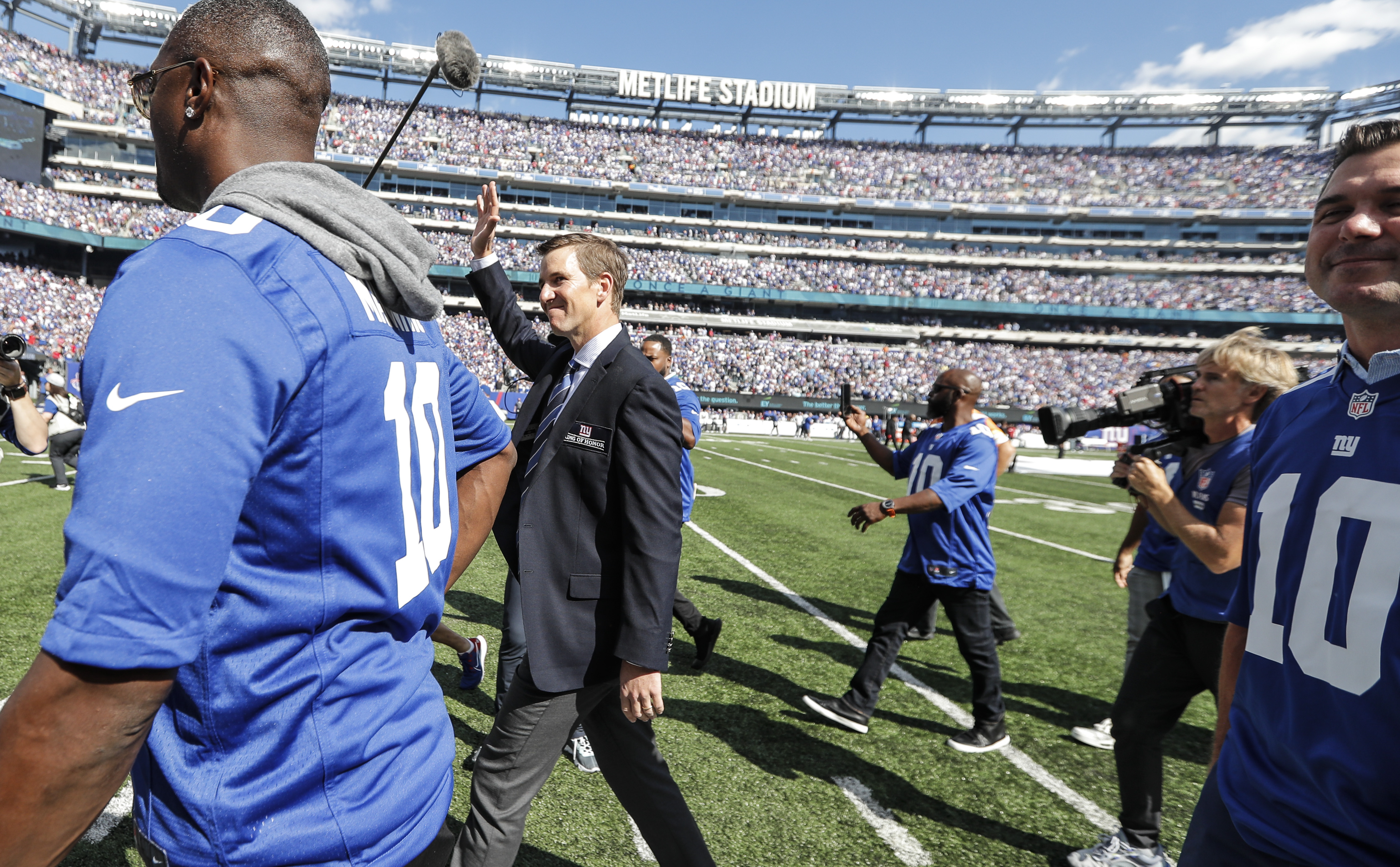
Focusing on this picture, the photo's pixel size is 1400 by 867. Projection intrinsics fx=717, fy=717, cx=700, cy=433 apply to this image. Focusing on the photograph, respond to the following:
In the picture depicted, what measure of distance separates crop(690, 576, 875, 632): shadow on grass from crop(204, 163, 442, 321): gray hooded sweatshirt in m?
6.15

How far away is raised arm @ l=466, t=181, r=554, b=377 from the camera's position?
365 cm

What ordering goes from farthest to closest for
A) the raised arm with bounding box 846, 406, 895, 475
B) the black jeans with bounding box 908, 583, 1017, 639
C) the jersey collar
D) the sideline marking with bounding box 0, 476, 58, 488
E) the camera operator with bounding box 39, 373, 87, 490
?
the sideline marking with bounding box 0, 476, 58, 488, the camera operator with bounding box 39, 373, 87, 490, the black jeans with bounding box 908, 583, 1017, 639, the raised arm with bounding box 846, 406, 895, 475, the jersey collar

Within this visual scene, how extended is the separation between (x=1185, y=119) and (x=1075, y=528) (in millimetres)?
64508

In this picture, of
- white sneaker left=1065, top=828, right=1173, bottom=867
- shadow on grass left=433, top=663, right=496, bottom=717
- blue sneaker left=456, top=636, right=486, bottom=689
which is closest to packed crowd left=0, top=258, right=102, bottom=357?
shadow on grass left=433, top=663, right=496, bottom=717

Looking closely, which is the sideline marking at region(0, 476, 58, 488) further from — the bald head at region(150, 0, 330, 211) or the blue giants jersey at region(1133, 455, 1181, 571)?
the blue giants jersey at region(1133, 455, 1181, 571)

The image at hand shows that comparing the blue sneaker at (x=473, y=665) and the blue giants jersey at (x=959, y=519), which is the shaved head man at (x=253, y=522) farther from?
the blue giants jersey at (x=959, y=519)

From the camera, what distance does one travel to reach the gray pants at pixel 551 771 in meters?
2.21

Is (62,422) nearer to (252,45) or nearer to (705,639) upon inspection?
(705,639)

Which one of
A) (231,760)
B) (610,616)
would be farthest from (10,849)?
(610,616)

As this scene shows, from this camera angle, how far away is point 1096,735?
457cm

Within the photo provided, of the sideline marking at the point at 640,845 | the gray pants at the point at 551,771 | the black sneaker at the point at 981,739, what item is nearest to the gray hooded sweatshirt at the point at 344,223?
the gray pants at the point at 551,771

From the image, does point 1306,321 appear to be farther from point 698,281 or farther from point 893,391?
point 698,281

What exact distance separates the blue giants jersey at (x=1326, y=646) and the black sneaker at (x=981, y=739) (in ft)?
9.10

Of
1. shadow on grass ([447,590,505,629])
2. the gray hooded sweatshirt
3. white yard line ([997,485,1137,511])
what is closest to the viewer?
the gray hooded sweatshirt
